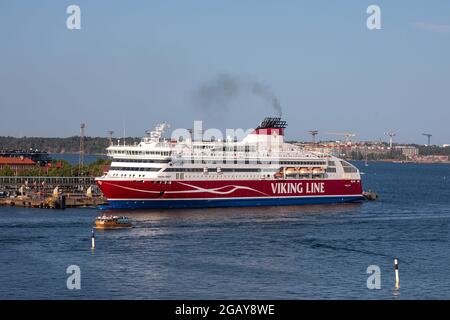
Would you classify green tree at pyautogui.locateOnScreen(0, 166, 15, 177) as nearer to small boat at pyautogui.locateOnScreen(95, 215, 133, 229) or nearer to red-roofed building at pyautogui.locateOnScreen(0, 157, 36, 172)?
red-roofed building at pyautogui.locateOnScreen(0, 157, 36, 172)

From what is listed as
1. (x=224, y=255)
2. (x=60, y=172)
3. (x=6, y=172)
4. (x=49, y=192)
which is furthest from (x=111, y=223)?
(x=6, y=172)

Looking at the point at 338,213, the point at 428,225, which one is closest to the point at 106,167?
the point at 338,213

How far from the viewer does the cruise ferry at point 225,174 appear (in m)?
50.0

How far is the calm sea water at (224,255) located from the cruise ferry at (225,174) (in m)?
1.94

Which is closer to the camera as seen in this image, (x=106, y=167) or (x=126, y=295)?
(x=126, y=295)

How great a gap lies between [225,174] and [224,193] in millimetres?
1260

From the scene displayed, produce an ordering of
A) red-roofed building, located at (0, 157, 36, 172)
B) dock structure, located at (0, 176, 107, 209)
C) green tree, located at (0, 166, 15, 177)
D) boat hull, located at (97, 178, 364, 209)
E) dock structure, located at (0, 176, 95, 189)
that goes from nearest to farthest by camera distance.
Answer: boat hull, located at (97, 178, 364, 209)
dock structure, located at (0, 176, 107, 209)
dock structure, located at (0, 176, 95, 189)
green tree, located at (0, 166, 15, 177)
red-roofed building, located at (0, 157, 36, 172)

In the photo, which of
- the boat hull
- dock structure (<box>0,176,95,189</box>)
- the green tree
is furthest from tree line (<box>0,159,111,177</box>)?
the boat hull

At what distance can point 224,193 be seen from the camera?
52.7 metres

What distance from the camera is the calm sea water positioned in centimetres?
2594
